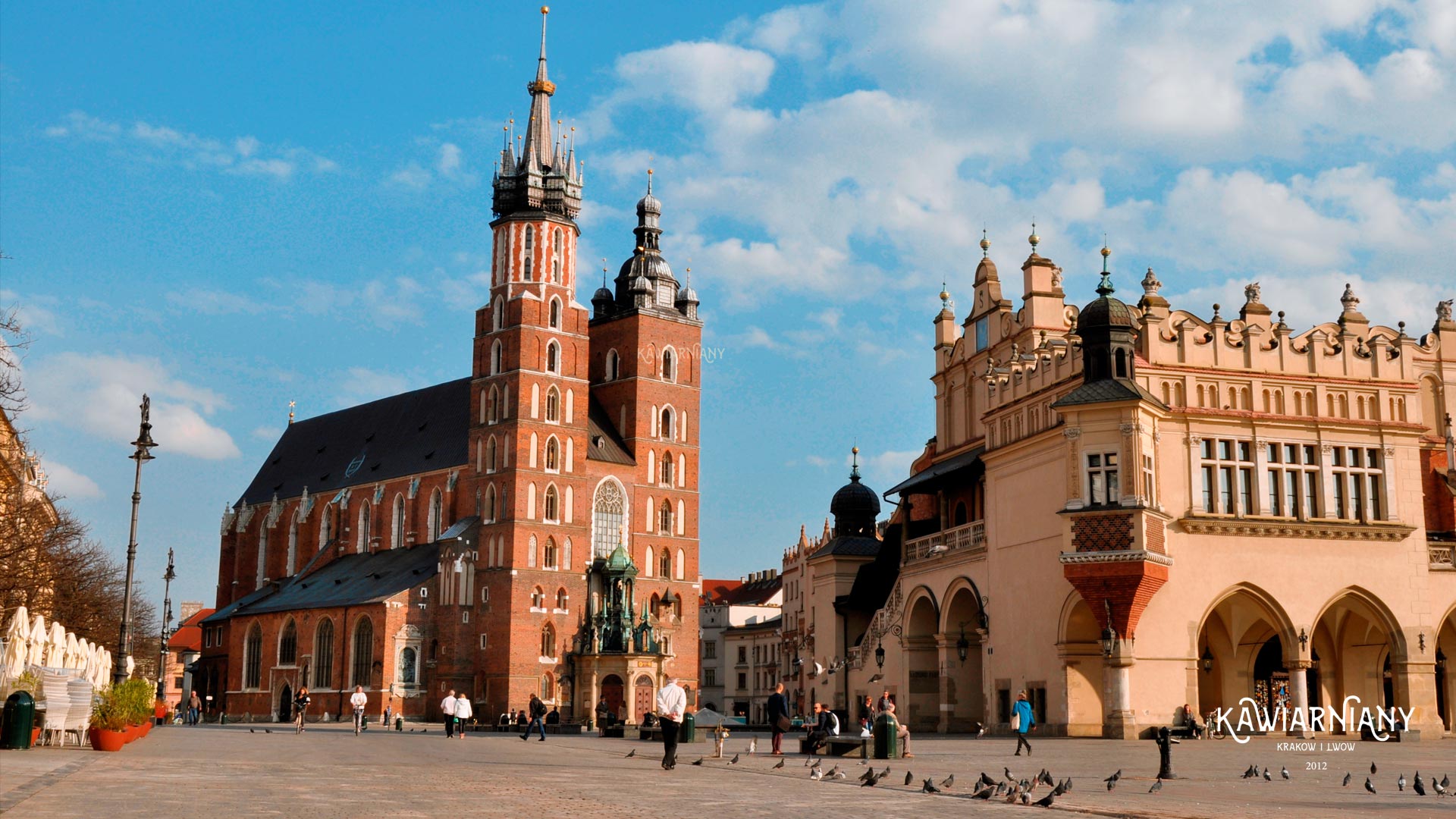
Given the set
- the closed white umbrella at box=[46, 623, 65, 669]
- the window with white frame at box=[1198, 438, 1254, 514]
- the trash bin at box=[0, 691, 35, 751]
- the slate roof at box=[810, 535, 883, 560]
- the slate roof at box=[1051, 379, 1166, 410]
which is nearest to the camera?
the trash bin at box=[0, 691, 35, 751]

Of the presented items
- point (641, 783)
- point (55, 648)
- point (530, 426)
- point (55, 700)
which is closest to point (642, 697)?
point (530, 426)

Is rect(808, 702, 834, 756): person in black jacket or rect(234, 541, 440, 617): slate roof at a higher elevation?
rect(234, 541, 440, 617): slate roof

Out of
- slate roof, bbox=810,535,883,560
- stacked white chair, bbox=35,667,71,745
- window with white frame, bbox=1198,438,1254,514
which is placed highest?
window with white frame, bbox=1198,438,1254,514

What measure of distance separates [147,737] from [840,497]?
2759cm

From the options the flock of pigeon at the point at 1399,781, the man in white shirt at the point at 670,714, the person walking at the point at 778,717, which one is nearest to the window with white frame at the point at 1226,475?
the person walking at the point at 778,717

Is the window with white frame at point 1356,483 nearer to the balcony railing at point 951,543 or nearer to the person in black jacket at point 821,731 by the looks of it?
the balcony railing at point 951,543

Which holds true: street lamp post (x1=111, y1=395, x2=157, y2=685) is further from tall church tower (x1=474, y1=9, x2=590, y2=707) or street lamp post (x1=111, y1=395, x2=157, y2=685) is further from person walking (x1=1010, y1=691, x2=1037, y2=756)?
tall church tower (x1=474, y1=9, x2=590, y2=707)

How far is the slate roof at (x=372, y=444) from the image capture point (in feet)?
310

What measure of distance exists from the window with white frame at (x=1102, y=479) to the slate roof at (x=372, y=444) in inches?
2203

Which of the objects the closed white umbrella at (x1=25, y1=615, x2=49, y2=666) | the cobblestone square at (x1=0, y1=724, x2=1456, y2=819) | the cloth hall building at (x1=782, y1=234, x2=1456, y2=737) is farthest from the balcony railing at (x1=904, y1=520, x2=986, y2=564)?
the closed white umbrella at (x1=25, y1=615, x2=49, y2=666)

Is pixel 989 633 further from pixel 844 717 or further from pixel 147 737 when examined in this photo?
pixel 147 737

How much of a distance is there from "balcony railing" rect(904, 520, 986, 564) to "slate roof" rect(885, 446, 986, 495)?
1.80 m

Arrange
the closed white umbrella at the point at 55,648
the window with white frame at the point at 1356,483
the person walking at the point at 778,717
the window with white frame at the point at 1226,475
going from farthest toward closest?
the window with white frame at the point at 1356,483, the window with white frame at the point at 1226,475, the closed white umbrella at the point at 55,648, the person walking at the point at 778,717

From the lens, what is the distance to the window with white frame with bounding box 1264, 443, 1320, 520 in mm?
41406
